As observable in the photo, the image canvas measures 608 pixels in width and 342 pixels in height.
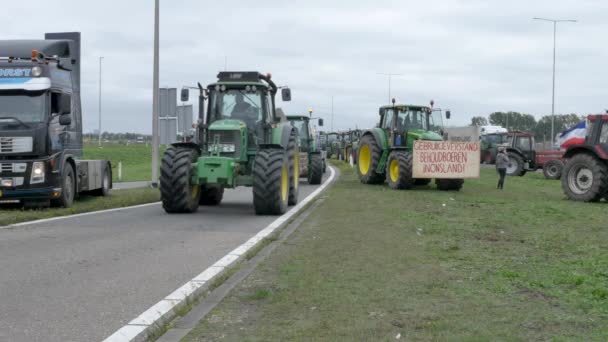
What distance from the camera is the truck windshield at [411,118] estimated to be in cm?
2509

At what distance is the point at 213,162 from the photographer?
49.6 ft

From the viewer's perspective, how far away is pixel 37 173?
626 inches

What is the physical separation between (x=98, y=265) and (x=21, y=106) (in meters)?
8.54

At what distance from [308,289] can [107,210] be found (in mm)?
10594

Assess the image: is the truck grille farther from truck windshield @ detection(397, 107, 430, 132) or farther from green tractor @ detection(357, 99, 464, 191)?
truck windshield @ detection(397, 107, 430, 132)

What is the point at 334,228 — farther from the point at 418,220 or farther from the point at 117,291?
the point at 117,291

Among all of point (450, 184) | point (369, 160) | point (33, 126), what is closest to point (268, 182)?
point (33, 126)

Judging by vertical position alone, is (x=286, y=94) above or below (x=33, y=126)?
above

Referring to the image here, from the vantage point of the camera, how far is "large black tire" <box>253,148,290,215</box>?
14969 mm

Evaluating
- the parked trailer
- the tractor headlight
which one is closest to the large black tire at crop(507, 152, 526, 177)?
the parked trailer

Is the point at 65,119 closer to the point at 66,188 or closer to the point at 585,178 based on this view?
the point at 66,188

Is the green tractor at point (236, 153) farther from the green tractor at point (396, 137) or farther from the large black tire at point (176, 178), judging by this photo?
the green tractor at point (396, 137)

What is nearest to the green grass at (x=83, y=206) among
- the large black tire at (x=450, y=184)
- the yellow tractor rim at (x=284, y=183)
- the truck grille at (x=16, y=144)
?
the truck grille at (x=16, y=144)

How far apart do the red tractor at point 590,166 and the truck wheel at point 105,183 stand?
12.7 metres
